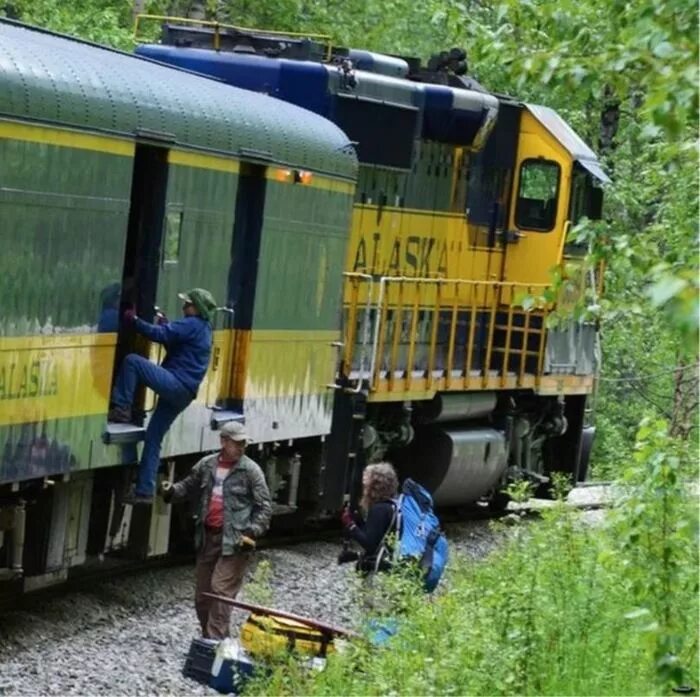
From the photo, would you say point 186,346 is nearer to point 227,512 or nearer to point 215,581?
point 227,512

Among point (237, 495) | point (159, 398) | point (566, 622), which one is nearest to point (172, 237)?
point (159, 398)

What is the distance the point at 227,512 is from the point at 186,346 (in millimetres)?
1548

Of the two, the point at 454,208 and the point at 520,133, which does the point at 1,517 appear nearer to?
the point at 454,208

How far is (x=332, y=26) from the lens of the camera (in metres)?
35.3

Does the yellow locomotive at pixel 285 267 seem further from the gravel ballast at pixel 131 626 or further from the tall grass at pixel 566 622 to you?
the tall grass at pixel 566 622

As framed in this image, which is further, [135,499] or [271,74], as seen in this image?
[271,74]

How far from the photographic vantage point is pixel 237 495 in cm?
1346

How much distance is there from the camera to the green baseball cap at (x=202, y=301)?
1455cm

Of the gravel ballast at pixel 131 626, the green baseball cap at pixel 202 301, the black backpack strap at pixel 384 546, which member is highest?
the green baseball cap at pixel 202 301

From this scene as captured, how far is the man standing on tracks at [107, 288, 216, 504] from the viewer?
47.2 feet

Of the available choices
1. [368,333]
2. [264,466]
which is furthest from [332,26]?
[264,466]

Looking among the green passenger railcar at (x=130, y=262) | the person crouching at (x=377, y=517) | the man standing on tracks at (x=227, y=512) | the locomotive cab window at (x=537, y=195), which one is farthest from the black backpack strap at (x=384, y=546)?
the locomotive cab window at (x=537, y=195)

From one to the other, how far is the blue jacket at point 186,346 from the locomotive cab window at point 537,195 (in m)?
9.29

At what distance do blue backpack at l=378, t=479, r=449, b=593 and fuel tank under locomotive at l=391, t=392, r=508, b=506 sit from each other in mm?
8667
